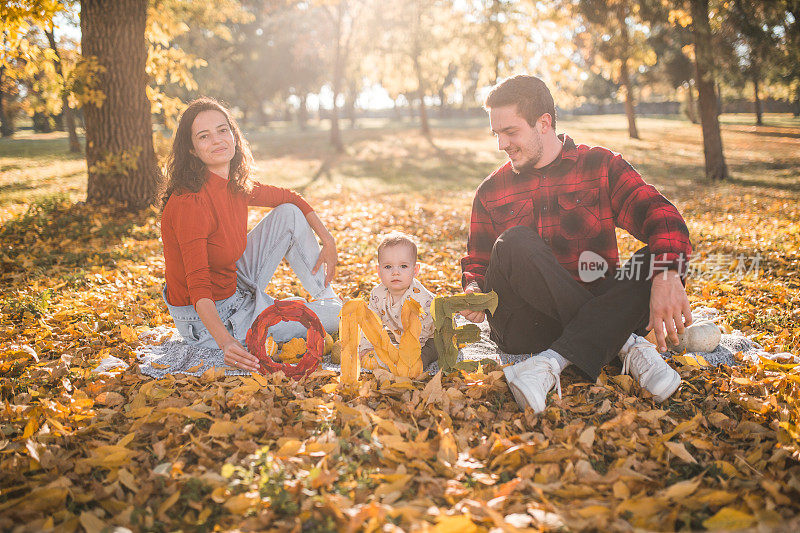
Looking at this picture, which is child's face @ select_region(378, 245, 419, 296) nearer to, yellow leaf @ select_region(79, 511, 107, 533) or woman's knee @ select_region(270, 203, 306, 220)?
woman's knee @ select_region(270, 203, 306, 220)

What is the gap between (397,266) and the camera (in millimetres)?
3141

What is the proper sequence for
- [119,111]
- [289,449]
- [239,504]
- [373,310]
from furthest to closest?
1. [119,111]
2. [373,310]
3. [289,449]
4. [239,504]

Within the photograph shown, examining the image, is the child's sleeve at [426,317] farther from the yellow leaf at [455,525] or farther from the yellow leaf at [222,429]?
the yellow leaf at [455,525]

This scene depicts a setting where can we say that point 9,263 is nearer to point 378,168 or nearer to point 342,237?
point 342,237

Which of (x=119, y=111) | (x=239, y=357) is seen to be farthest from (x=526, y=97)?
(x=119, y=111)

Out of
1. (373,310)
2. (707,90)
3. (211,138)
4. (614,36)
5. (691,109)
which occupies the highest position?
(691,109)

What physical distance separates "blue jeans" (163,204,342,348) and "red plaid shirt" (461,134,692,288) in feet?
3.74

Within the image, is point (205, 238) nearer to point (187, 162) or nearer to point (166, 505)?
point (187, 162)

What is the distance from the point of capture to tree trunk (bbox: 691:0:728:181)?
1140cm

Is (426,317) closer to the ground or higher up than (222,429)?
higher up

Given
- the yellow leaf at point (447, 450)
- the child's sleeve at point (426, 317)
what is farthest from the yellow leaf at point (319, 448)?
the child's sleeve at point (426, 317)

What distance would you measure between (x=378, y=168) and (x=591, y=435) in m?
15.0

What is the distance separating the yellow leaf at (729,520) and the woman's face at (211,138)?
318cm

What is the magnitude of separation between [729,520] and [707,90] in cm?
1317
